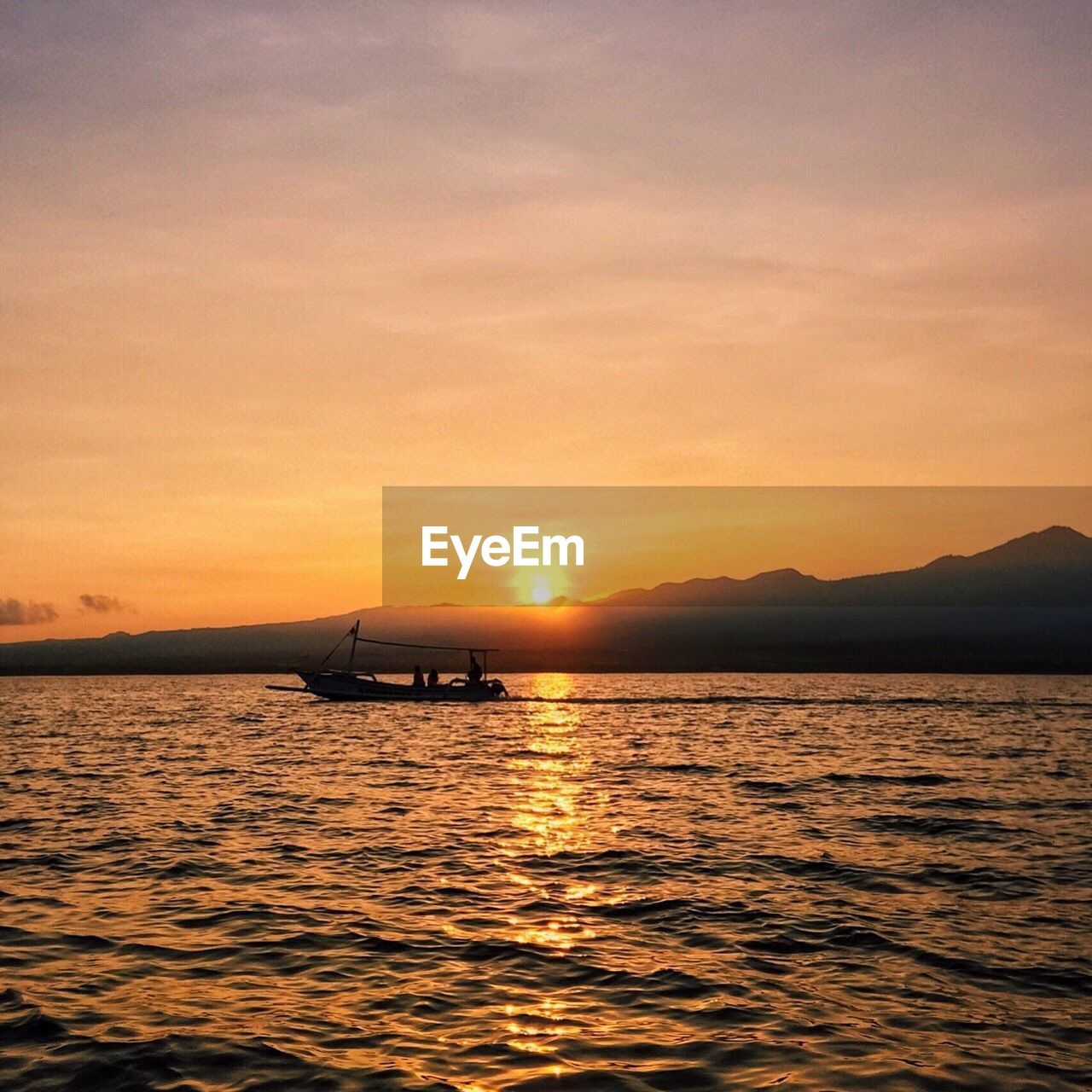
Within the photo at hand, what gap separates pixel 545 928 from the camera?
65.8ft

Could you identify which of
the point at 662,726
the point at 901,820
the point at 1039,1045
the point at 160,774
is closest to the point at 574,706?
the point at 662,726

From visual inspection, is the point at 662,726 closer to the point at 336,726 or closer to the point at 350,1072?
the point at 336,726

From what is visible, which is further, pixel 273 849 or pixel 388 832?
pixel 388 832

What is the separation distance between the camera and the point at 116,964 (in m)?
17.6

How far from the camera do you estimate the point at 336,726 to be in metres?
77.9

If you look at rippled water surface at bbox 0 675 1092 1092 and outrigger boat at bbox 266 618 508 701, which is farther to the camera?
outrigger boat at bbox 266 618 508 701

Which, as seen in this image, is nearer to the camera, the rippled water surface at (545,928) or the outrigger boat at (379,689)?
the rippled water surface at (545,928)

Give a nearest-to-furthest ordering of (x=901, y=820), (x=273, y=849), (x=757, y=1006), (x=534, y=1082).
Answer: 1. (x=534, y=1082)
2. (x=757, y=1006)
3. (x=273, y=849)
4. (x=901, y=820)

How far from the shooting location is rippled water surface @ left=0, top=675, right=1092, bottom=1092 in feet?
45.2

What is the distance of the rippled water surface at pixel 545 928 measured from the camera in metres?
13.8

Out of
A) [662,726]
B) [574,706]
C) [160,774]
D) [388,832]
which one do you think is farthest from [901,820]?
[574,706]

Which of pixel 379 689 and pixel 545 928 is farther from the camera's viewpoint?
pixel 379 689

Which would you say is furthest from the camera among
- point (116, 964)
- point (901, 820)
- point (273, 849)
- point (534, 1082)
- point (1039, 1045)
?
point (901, 820)

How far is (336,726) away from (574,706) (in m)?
34.9
